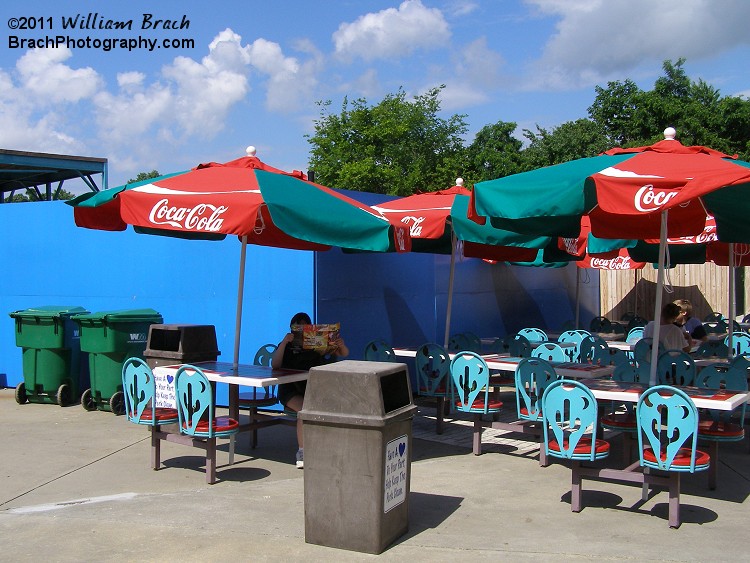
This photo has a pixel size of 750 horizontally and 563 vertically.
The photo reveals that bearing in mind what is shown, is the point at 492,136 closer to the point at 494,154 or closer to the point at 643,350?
the point at 494,154

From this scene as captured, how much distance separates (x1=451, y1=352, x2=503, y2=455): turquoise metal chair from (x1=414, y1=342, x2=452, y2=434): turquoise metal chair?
55cm

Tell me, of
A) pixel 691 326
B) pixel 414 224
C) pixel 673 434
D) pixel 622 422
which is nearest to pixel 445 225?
pixel 414 224

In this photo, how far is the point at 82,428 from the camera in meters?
9.45

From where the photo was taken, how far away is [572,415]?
615 centimetres

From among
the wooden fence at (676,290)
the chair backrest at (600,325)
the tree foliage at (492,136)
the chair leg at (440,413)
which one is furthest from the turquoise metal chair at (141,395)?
the tree foliage at (492,136)

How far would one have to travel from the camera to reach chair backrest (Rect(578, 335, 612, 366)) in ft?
32.9

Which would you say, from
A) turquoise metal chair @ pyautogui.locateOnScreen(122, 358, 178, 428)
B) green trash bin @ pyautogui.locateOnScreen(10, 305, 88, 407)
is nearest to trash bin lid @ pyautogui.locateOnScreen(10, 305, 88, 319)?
green trash bin @ pyautogui.locateOnScreen(10, 305, 88, 407)

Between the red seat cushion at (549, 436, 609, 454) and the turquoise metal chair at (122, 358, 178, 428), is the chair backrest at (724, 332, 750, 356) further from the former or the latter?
the turquoise metal chair at (122, 358, 178, 428)

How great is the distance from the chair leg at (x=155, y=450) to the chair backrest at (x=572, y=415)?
3538 mm

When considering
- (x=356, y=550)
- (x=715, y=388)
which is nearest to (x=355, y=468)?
(x=356, y=550)

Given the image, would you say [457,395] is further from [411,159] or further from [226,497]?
[411,159]

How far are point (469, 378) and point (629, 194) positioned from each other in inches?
121

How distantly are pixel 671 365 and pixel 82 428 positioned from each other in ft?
21.5

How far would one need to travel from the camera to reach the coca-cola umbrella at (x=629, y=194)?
223 inches
